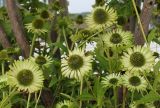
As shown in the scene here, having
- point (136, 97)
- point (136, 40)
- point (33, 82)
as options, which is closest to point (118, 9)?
point (136, 40)

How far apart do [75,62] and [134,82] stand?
0.34 feet

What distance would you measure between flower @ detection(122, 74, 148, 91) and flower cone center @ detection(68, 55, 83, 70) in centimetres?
8

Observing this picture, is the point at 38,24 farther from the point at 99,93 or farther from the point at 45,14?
the point at 99,93

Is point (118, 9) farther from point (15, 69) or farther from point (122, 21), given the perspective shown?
point (15, 69)

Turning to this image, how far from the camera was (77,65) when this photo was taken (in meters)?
0.69

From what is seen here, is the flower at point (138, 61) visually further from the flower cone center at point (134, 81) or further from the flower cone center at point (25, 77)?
the flower cone center at point (25, 77)

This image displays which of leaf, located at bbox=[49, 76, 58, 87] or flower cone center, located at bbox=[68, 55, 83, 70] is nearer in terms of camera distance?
flower cone center, located at bbox=[68, 55, 83, 70]

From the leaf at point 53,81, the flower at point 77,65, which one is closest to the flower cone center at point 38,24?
the leaf at point 53,81

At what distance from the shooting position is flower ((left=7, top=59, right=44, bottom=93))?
2.22 ft

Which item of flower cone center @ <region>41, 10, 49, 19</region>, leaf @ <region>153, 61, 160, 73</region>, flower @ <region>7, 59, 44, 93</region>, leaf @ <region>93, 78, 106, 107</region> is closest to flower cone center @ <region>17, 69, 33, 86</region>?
flower @ <region>7, 59, 44, 93</region>

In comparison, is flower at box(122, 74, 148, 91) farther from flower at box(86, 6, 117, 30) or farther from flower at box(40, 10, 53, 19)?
flower at box(40, 10, 53, 19)

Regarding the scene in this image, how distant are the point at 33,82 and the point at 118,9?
425 millimetres

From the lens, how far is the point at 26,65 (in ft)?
2.22

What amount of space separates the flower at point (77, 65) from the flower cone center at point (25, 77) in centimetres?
5
